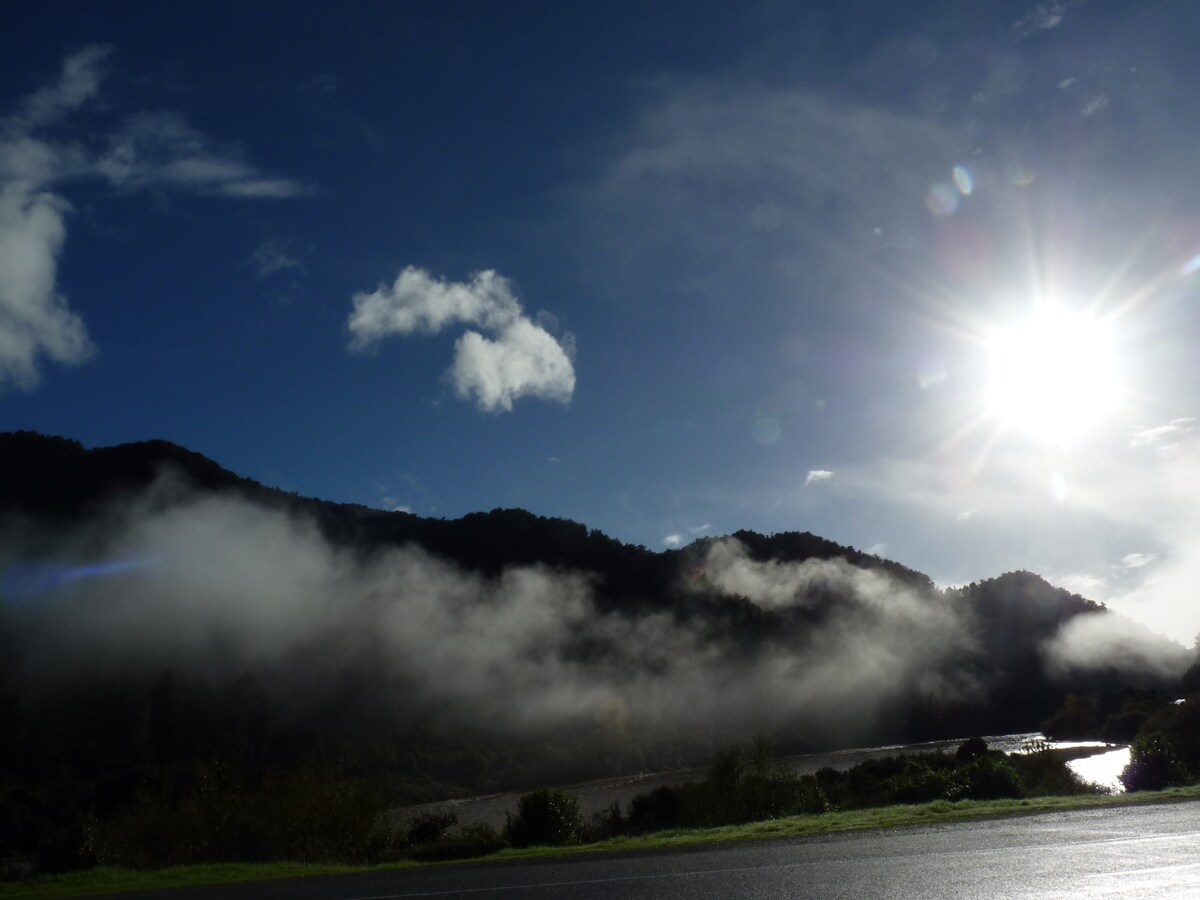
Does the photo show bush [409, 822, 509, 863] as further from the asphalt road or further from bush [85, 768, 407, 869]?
the asphalt road

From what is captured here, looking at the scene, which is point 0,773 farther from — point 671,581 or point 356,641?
point 671,581

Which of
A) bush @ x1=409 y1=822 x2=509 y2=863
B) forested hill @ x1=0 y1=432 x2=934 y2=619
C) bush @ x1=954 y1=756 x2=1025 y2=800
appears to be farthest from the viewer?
forested hill @ x1=0 y1=432 x2=934 y2=619

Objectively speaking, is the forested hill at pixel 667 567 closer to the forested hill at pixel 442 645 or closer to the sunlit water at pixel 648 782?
the forested hill at pixel 442 645

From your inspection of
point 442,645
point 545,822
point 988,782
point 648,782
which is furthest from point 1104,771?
point 442,645

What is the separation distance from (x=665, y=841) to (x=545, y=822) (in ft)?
25.1

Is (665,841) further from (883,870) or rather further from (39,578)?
(39,578)

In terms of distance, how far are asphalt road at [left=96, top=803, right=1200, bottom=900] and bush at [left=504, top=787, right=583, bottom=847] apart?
8.45m

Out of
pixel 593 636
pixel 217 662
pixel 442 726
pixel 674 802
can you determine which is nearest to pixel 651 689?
pixel 593 636

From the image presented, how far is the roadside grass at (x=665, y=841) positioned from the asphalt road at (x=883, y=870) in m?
1.51

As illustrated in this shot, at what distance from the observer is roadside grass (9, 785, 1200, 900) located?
686 inches

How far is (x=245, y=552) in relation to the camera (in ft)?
379

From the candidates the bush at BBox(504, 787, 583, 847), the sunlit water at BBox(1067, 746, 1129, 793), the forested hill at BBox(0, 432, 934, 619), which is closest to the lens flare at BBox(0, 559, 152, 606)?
the forested hill at BBox(0, 432, 934, 619)

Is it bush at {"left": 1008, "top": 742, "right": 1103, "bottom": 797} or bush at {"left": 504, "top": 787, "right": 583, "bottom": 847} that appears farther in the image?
bush at {"left": 1008, "top": 742, "right": 1103, "bottom": 797}

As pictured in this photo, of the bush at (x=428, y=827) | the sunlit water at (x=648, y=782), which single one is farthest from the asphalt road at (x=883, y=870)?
the sunlit water at (x=648, y=782)
